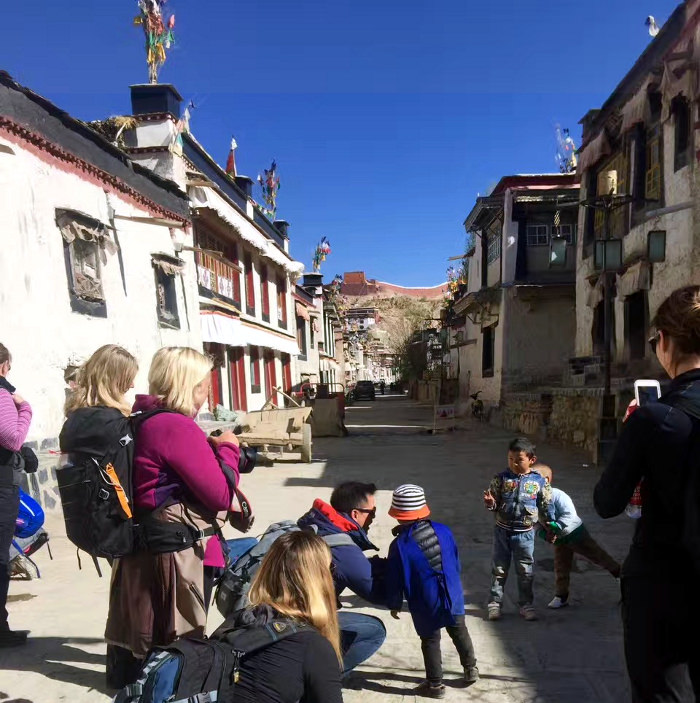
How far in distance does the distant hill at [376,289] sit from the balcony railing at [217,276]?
220 ft

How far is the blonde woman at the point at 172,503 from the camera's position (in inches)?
88.0

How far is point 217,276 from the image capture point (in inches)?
555

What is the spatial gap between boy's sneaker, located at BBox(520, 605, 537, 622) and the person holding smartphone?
2.03 m

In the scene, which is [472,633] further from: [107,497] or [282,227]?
[282,227]

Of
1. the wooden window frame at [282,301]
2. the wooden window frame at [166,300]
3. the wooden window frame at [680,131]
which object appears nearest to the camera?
the wooden window frame at [680,131]

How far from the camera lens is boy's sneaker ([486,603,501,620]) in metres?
3.61

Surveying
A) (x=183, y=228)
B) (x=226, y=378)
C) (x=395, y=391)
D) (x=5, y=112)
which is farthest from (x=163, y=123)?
(x=395, y=391)

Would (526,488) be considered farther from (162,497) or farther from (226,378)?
(226,378)

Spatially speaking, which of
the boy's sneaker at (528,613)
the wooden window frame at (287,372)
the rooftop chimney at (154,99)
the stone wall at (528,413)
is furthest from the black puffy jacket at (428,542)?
A: the wooden window frame at (287,372)

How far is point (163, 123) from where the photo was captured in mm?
11008

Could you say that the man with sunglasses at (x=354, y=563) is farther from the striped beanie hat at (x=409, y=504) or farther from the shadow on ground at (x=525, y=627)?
the shadow on ground at (x=525, y=627)

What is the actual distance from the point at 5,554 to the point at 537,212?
59.3 feet

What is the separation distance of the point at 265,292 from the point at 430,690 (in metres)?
16.7

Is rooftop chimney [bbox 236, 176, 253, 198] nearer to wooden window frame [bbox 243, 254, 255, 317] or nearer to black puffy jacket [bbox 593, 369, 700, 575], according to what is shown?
wooden window frame [bbox 243, 254, 255, 317]
